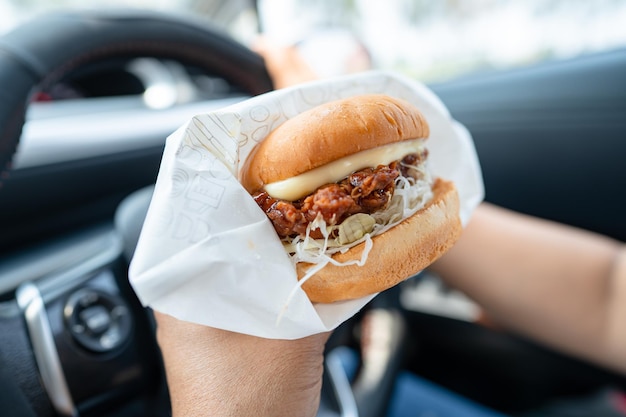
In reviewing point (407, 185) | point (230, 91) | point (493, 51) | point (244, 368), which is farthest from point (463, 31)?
point (244, 368)

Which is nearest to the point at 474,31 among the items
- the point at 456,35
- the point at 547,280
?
the point at 456,35

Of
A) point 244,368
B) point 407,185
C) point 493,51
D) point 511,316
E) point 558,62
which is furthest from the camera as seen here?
point 493,51

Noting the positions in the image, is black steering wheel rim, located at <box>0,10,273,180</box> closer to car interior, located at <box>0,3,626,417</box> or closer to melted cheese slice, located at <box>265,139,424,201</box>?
car interior, located at <box>0,3,626,417</box>

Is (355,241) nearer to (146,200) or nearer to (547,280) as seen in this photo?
(146,200)

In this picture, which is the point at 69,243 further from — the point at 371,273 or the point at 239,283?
the point at 371,273

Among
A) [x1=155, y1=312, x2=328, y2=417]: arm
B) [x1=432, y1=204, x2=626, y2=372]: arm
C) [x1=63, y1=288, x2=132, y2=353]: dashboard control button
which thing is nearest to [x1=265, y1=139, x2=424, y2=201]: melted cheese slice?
[x1=155, y1=312, x2=328, y2=417]: arm

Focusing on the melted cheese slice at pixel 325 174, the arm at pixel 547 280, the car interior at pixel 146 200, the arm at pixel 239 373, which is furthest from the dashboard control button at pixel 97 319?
the arm at pixel 547 280

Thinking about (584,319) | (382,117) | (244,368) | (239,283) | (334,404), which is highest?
(382,117)
